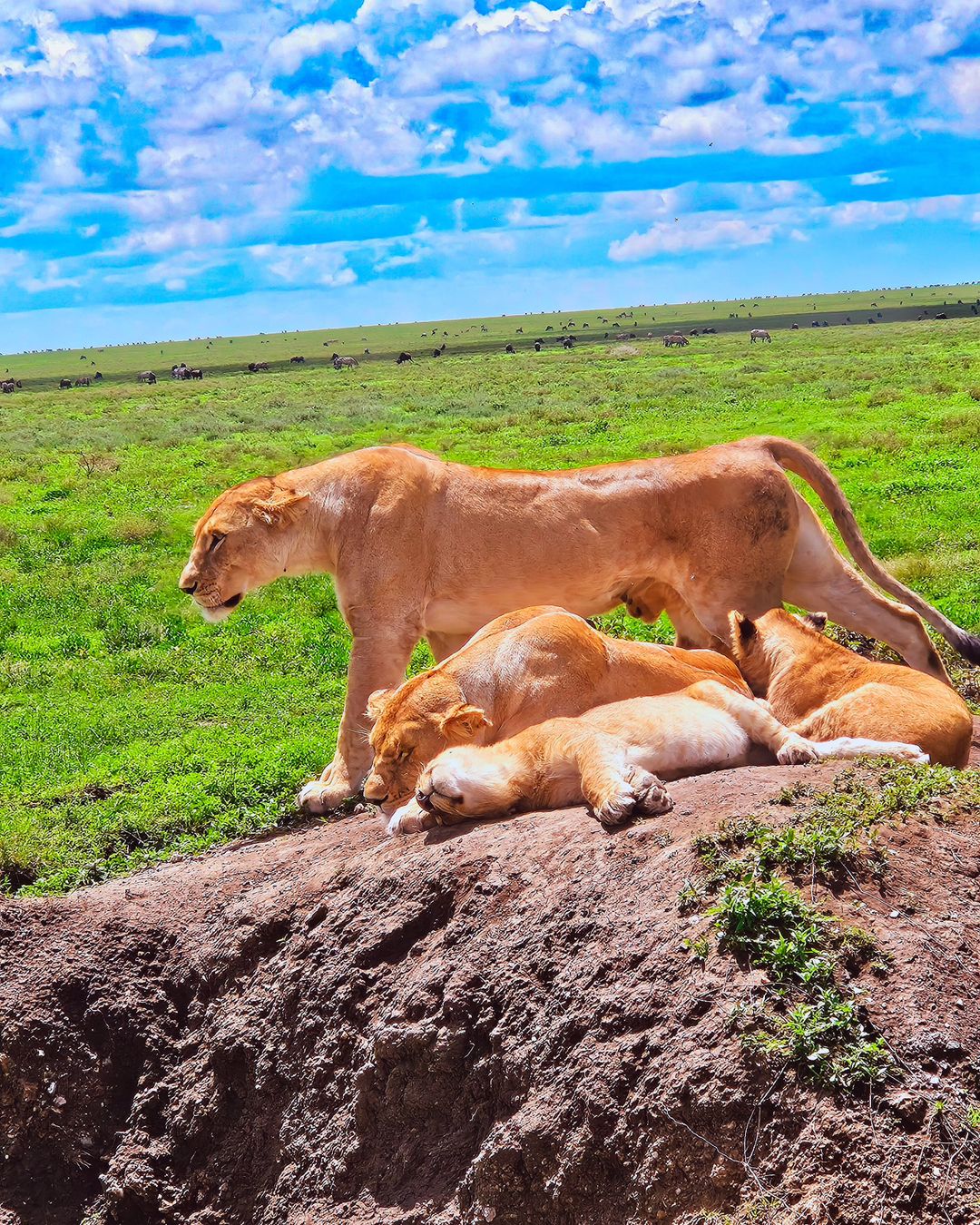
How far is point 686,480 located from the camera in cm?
790

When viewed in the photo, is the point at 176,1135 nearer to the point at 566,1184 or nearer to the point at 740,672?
the point at 566,1184

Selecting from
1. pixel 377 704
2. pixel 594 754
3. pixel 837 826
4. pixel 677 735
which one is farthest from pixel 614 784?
pixel 377 704

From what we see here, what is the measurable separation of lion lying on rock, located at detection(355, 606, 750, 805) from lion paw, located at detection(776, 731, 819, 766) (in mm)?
761

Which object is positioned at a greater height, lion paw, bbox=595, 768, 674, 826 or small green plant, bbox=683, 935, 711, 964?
lion paw, bbox=595, 768, 674, 826

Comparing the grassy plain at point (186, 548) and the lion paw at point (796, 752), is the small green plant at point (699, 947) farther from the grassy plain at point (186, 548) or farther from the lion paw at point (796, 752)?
the grassy plain at point (186, 548)

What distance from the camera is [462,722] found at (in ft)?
17.3

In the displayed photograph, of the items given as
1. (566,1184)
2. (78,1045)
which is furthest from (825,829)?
(78,1045)

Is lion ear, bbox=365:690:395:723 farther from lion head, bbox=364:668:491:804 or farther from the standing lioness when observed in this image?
the standing lioness

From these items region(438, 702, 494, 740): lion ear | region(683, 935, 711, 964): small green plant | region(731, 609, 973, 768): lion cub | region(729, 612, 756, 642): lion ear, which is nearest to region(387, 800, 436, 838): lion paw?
region(438, 702, 494, 740): lion ear

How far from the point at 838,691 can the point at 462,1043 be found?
9.49ft

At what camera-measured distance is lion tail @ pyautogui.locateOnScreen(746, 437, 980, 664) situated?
802 centimetres

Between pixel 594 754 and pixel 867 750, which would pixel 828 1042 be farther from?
pixel 867 750

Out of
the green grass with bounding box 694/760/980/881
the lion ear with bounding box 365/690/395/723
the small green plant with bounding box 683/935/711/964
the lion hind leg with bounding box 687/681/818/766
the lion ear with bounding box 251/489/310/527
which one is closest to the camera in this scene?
the small green plant with bounding box 683/935/711/964

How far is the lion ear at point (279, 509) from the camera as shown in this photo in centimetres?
764
